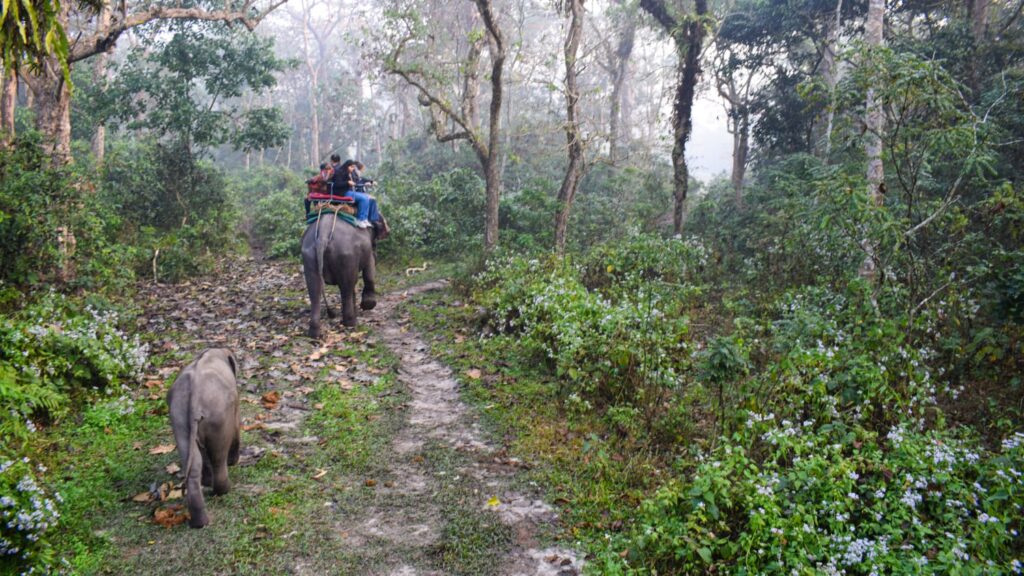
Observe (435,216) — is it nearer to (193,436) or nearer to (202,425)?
(202,425)

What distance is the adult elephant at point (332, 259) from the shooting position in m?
9.16

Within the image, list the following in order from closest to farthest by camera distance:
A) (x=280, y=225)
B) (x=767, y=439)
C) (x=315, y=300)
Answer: (x=767, y=439) < (x=315, y=300) < (x=280, y=225)

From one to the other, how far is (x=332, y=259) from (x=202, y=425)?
5.09 metres

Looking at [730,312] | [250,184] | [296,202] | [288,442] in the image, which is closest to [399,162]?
[250,184]

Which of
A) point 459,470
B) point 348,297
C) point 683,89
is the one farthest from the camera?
point 683,89

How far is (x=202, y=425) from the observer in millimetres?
4551

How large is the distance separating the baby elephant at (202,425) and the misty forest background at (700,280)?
2.50 feet

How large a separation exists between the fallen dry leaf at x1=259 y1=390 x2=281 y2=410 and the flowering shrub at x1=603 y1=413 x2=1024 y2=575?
4013mm

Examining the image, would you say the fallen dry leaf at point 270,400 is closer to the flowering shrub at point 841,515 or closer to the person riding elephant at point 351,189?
the person riding elephant at point 351,189

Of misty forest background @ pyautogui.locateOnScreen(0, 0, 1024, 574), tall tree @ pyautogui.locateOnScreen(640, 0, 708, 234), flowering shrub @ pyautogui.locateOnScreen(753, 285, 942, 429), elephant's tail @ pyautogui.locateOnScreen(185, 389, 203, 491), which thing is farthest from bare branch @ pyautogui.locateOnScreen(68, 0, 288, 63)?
flowering shrub @ pyautogui.locateOnScreen(753, 285, 942, 429)

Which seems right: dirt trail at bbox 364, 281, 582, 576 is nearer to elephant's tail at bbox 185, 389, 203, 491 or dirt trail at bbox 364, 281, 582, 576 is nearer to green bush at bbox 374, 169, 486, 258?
elephant's tail at bbox 185, 389, 203, 491

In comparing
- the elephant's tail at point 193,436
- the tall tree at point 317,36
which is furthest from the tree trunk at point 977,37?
the tall tree at point 317,36

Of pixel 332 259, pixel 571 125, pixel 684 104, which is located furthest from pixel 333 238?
pixel 684 104

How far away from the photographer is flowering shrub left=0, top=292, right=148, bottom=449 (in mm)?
5184
